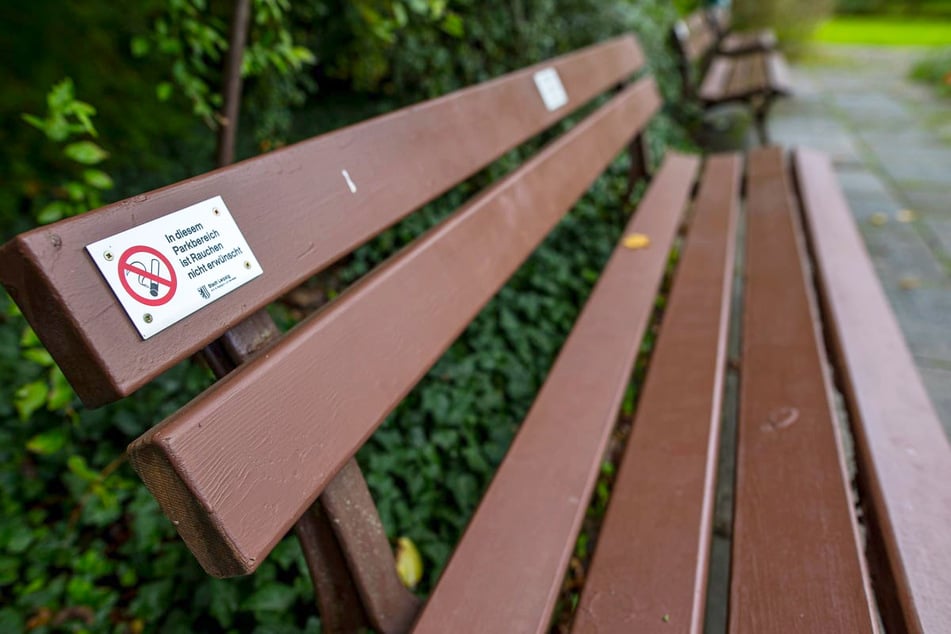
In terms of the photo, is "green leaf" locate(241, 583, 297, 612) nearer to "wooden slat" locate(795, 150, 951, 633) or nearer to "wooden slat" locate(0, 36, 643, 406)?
"wooden slat" locate(0, 36, 643, 406)

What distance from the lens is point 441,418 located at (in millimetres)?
1644

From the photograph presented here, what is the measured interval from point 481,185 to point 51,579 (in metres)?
2.11

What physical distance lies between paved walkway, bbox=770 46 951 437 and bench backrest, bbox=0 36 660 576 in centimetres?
152

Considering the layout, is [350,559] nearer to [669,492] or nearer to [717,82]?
[669,492]

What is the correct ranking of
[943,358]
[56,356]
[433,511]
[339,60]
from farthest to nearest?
1. [339,60]
2. [943,358]
3. [433,511]
4. [56,356]

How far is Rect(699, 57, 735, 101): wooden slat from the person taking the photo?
402 centimetres

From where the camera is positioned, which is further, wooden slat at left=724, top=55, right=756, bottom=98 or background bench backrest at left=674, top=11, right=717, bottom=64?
background bench backrest at left=674, top=11, right=717, bottom=64

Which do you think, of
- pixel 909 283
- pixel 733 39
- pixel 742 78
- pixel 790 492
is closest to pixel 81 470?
pixel 790 492

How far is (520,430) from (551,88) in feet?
3.67

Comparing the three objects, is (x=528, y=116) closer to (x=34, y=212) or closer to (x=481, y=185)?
(x=481, y=185)

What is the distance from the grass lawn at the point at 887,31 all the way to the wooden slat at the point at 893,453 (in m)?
10.7

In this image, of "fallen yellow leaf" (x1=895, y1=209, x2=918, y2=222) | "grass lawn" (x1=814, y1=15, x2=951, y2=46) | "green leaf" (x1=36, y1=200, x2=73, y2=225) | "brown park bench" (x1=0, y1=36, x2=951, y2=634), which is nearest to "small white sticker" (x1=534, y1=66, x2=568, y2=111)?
"brown park bench" (x1=0, y1=36, x2=951, y2=634)

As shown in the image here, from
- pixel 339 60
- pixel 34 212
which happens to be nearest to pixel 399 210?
pixel 339 60

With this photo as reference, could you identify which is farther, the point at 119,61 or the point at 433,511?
the point at 119,61
